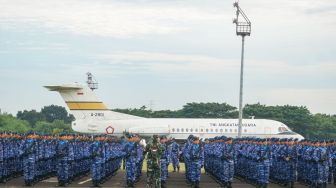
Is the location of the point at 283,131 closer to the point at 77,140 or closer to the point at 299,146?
the point at 299,146

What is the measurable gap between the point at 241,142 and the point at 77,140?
7585mm

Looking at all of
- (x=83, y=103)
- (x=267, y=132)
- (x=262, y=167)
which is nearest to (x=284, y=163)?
(x=262, y=167)

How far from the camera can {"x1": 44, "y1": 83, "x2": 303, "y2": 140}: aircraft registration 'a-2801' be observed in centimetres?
5325

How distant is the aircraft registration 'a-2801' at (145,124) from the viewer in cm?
5325

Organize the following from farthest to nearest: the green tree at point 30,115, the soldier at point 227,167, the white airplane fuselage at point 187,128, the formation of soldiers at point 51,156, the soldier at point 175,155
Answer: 1. the green tree at point 30,115
2. the white airplane fuselage at point 187,128
3. the soldier at point 175,155
4. the soldier at point 227,167
5. the formation of soldiers at point 51,156

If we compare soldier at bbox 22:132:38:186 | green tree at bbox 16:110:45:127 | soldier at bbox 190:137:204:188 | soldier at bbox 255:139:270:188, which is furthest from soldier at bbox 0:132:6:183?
green tree at bbox 16:110:45:127

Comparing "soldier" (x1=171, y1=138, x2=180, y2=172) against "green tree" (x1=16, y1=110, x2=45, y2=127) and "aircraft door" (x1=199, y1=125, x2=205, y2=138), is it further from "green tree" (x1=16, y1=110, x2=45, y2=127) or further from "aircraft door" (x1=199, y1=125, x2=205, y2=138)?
"green tree" (x1=16, y1=110, x2=45, y2=127)

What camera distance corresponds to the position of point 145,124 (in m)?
54.3

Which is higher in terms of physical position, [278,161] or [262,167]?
[278,161]

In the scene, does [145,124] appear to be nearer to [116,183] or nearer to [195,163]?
[116,183]

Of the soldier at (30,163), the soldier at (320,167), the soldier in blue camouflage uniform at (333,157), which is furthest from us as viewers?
the soldier in blue camouflage uniform at (333,157)

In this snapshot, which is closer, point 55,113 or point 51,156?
point 51,156

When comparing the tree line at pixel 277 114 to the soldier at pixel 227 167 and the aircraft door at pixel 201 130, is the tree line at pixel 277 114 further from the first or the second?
the soldier at pixel 227 167

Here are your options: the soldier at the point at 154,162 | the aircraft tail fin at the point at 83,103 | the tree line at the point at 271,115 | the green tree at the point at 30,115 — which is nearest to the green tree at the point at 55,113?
the green tree at the point at 30,115
